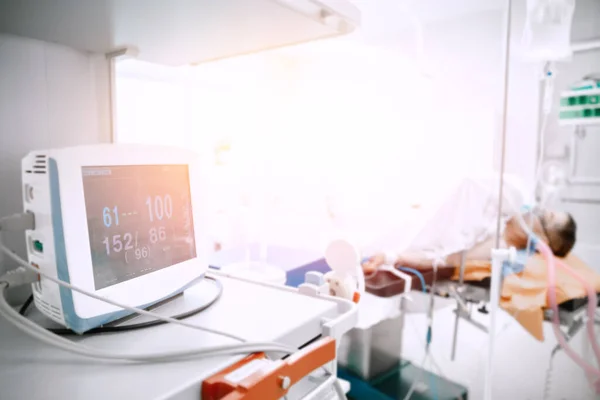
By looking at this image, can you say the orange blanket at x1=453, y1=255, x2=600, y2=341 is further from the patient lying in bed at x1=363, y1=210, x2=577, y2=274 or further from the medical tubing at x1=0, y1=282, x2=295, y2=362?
the medical tubing at x1=0, y1=282, x2=295, y2=362

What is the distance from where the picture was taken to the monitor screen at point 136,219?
1.82 feet

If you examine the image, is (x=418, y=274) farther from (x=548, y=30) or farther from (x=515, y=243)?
(x=548, y=30)

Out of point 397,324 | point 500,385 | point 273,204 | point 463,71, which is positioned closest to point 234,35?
point 397,324

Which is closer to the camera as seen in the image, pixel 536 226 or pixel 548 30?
pixel 548 30

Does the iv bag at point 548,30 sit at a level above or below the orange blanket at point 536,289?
above

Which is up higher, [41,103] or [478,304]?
[41,103]

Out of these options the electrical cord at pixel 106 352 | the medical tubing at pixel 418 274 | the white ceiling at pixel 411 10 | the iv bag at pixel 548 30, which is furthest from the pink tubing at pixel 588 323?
the electrical cord at pixel 106 352

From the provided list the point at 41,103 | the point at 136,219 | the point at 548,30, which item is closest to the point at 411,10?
the point at 548,30

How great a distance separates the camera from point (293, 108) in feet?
12.5

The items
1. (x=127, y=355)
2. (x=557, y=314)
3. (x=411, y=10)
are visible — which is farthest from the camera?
(x=411, y=10)

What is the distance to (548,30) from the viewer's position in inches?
58.1

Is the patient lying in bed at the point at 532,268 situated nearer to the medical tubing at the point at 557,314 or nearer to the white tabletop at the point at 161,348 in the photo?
the medical tubing at the point at 557,314

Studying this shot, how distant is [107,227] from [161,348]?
191 mm

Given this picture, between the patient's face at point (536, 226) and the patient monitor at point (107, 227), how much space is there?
5.49ft
